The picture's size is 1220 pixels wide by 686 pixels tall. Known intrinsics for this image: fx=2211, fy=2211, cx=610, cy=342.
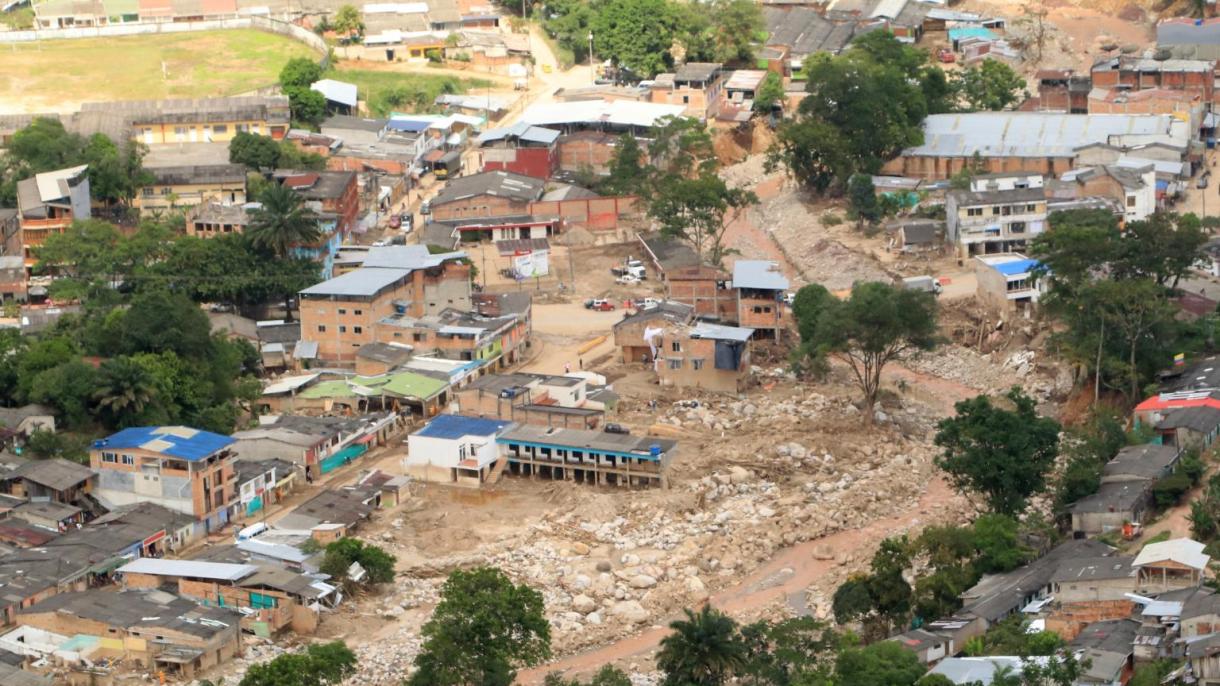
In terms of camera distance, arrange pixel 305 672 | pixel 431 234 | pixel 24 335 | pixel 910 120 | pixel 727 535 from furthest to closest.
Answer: pixel 910 120 → pixel 431 234 → pixel 24 335 → pixel 727 535 → pixel 305 672

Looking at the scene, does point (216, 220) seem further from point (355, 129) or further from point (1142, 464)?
point (1142, 464)

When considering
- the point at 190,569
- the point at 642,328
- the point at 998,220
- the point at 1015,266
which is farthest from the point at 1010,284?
the point at 190,569

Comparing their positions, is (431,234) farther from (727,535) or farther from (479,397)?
(727,535)

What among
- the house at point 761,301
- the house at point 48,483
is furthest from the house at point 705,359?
the house at point 48,483

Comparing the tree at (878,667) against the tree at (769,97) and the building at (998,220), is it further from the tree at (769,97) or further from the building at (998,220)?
the tree at (769,97)

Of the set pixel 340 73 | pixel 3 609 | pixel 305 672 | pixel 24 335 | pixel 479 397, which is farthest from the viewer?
pixel 340 73

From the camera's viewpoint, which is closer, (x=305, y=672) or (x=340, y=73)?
(x=305, y=672)

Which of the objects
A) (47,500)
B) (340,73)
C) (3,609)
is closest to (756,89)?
(340,73)

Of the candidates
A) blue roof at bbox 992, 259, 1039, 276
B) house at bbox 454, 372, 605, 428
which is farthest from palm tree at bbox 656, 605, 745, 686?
blue roof at bbox 992, 259, 1039, 276
